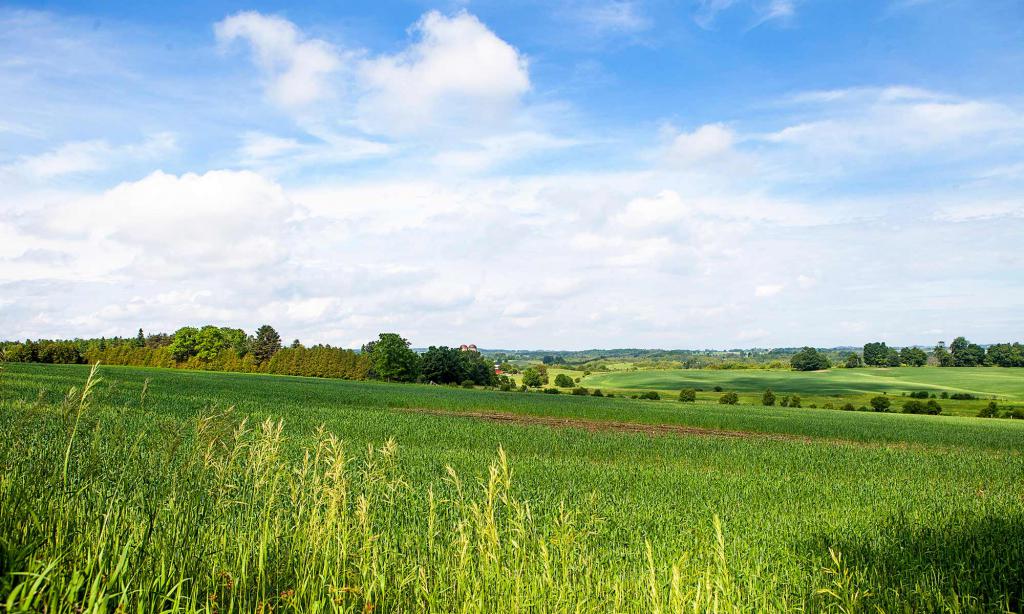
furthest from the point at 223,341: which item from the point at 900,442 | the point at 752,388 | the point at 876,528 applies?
the point at 876,528

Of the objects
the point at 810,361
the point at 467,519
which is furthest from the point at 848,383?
the point at 467,519

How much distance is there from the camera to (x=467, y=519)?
14.4 feet

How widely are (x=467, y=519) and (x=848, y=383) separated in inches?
4470

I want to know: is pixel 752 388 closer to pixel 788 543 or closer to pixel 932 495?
pixel 932 495

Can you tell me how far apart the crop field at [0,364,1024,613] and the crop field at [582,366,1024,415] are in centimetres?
6118

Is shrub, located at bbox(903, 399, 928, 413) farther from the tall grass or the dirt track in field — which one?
the tall grass

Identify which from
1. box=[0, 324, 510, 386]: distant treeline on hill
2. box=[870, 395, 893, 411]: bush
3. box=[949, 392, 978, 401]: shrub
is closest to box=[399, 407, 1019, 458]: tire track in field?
box=[870, 395, 893, 411]: bush

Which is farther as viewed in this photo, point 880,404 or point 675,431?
point 880,404

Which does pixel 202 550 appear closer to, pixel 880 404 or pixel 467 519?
pixel 467 519

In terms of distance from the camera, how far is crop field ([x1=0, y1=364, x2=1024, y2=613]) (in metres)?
3.68

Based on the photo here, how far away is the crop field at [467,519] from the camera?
3684 mm

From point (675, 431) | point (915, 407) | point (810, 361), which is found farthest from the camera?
point (810, 361)

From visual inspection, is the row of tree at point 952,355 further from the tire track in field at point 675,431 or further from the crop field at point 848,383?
the tire track in field at point 675,431

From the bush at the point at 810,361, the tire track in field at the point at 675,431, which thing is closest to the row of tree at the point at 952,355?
the bush at the point at 810,361
